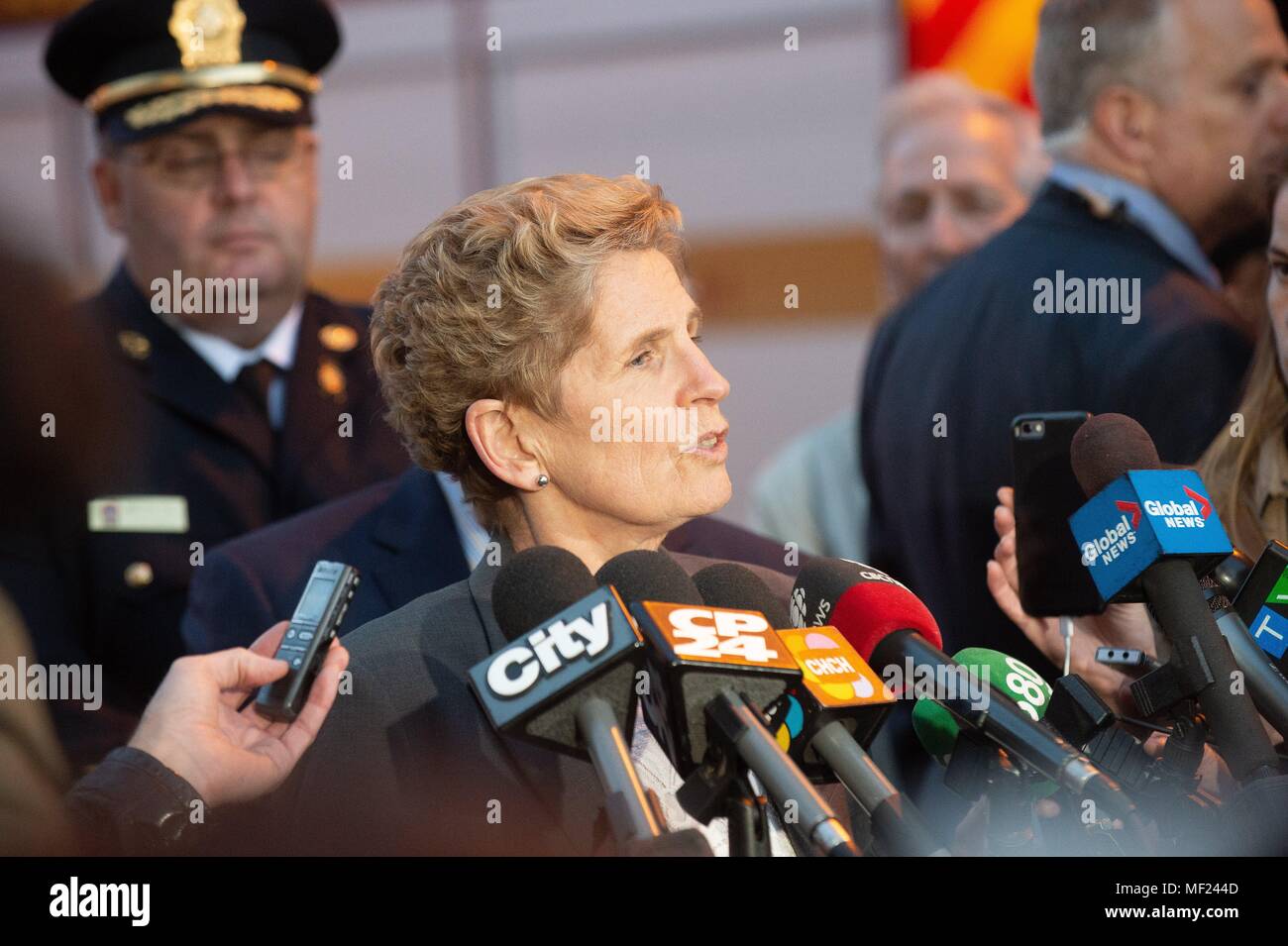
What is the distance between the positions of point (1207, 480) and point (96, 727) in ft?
5.67

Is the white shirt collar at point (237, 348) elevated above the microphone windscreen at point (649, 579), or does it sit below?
above

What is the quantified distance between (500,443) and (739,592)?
56cm

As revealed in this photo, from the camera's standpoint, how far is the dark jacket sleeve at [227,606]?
2264 mm

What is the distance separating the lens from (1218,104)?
251cm

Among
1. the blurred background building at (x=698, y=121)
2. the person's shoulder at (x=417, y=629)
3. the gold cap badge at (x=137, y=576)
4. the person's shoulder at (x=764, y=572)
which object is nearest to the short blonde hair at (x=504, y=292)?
the person's shoulder at (x=417, y=629)

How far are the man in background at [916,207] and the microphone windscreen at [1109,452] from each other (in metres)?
2.14

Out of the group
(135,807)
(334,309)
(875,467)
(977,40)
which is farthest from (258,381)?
(977,40)

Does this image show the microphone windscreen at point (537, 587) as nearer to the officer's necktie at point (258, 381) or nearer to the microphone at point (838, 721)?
the microphone at point (838, 721)

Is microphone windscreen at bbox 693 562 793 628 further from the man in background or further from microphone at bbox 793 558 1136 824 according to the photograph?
the man in background

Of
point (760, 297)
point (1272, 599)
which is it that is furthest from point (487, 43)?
point (1272, 599)

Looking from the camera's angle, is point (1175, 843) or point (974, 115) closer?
point (1175, 843)

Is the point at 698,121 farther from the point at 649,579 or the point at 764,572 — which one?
the point at 649,579
